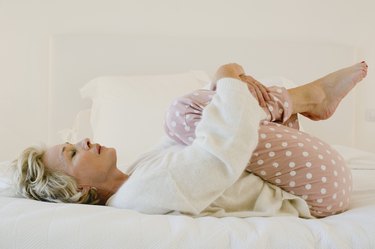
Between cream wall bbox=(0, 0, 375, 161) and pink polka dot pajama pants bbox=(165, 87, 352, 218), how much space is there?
1.33 meters

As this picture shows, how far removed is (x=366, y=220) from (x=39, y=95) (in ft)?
5.95

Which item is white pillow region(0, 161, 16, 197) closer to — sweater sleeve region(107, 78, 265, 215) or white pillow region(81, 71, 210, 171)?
sweater sleeve region(107, 78, 265, 215)

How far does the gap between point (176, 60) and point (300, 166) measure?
55.1 inches

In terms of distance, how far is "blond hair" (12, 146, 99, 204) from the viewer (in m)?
1.16

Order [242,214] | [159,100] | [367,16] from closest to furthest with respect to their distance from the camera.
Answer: [242,214] → [159,100] → [367,16]

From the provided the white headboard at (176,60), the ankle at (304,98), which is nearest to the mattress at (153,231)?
the ankle at (304,98)

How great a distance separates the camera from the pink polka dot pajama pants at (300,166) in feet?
3.83

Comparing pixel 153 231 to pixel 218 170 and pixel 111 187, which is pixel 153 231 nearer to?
pixel 218 170

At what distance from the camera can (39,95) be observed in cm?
241

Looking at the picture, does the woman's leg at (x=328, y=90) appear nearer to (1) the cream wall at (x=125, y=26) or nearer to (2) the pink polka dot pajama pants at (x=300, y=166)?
(2) the pink polka dot pajama pants at (x=300, y=166)

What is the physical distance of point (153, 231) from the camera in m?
0.89

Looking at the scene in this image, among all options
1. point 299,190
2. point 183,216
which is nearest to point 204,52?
point 299,190

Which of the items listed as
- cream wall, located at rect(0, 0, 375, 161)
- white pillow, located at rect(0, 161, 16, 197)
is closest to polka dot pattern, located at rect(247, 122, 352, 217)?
white pillow, located at rect(0, 161, 16, 197)

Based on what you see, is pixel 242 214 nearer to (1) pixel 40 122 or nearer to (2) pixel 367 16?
(1) pixel 40 122
